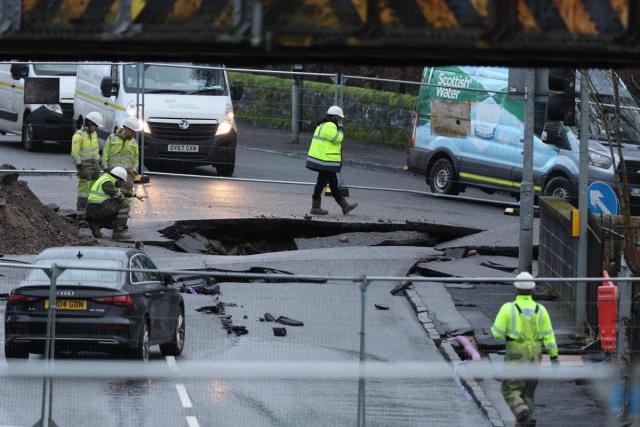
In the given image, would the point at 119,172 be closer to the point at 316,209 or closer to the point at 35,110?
the point at 316,209

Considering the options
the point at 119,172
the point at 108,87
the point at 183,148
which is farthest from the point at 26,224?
the point at 183,148

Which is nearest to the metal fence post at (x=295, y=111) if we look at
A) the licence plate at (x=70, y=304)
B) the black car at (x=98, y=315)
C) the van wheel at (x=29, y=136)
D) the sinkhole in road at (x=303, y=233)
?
the sinkhole in road at (x=303, y=233)

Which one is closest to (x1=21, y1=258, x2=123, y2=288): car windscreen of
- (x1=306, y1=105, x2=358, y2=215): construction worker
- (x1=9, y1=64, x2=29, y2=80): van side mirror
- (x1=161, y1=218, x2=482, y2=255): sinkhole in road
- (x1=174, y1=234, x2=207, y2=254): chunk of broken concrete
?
(x1=174, y1=234, x2=207, y2=254): chunk of broken concrete

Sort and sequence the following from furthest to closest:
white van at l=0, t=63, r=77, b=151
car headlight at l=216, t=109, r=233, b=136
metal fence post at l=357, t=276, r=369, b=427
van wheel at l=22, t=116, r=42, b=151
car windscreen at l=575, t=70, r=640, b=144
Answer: van wheel at l=22, t=116, r=42, b=151, white van at l=0, t=63, r=77, b=151, car headlight at l=216, t=109, r=233, b=136, car windscreen at l=575, t=70, r=640, b=144, metal fence post at l=357, t=276, r=369, b=427

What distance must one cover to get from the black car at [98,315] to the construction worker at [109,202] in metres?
7.25

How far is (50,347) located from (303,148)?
16.9 meters

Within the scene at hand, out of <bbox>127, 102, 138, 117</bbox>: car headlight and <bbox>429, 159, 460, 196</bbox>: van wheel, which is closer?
<bbox>127, 102, 138, 117</bbox>: car headlight

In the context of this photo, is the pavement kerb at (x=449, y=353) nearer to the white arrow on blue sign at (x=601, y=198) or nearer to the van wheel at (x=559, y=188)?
the white arrow on blue sign at (x=601, y=198)

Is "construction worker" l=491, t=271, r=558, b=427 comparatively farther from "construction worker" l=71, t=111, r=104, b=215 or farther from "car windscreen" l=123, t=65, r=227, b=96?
"car windscreen" l=123, t=65, r=227, b=96

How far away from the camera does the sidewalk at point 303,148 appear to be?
27.6m

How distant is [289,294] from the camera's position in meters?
12.3

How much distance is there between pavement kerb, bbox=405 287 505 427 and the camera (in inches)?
441

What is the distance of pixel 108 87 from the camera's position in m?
25.0

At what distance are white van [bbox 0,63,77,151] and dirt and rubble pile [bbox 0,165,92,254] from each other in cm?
752
